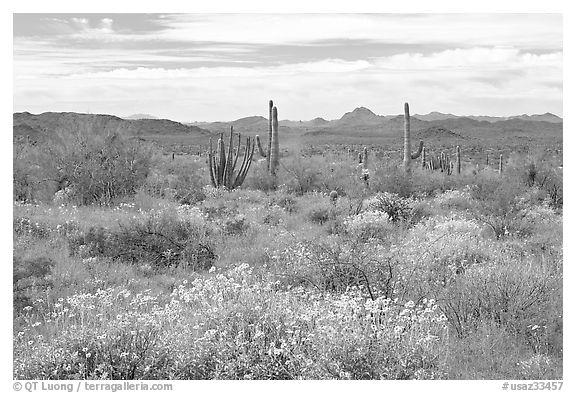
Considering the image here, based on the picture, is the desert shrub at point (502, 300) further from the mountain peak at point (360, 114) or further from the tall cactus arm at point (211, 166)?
the mountain peak at point (360, 114)

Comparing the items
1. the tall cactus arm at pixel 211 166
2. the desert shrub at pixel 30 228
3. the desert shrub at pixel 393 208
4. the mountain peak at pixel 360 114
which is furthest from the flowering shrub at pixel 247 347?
the mountain peak at pixel 360 114

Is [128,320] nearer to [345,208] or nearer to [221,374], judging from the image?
[221,374]

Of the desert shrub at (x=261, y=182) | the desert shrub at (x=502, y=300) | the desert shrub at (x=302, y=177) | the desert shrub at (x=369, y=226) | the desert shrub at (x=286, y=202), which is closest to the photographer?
the desert shrub at (x=502, y=300)

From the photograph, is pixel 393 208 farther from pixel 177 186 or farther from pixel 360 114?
pixel 360 114

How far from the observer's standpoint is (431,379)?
6773 millimetres

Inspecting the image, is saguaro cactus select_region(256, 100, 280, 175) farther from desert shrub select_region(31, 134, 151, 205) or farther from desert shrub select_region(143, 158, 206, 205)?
desert shrub select_region(31, 134, 151, 205)

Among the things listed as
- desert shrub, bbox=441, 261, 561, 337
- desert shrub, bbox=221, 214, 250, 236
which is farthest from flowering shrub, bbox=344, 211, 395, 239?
desert shrub, bbox=441, 261, 561, 337

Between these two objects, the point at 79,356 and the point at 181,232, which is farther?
the point at 181,232

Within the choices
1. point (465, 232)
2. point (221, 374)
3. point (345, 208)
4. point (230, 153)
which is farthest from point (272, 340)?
point (230, 153)

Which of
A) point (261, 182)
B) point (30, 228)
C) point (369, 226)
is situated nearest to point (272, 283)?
point (369, 226)

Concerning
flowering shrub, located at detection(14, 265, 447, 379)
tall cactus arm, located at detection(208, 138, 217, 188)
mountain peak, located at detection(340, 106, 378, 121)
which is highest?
mountain peak, located at detection(340, 106, 378, 121)

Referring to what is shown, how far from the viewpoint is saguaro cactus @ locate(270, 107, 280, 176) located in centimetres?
2767

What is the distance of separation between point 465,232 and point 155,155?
13930 mm

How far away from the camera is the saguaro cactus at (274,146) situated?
1089 inches
